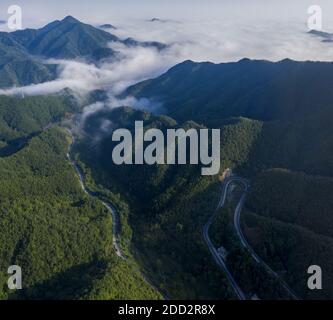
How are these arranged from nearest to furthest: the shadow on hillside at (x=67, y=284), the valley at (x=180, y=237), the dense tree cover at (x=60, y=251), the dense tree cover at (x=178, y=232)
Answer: the shadow on hillside at (x=67, y=284) → the dense tree cover at (x=60, y=251) → the valley at (x=180, y=237) → the dense tree cover at (x=178, y=232)

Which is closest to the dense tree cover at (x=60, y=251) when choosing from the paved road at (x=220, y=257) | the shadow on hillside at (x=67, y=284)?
the shadow on hillside at (x=67, y=284)

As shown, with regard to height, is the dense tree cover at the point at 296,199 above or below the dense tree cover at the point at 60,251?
above

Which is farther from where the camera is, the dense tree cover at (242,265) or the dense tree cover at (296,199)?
the dense tree cover at (296,199)

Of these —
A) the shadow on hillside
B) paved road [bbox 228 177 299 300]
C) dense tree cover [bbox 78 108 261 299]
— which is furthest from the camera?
dense tree cover [bbox 78 108 261 299]

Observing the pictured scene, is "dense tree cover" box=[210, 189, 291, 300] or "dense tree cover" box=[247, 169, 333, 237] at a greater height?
"dense tree cover" box=[247, 169, 333, 237]

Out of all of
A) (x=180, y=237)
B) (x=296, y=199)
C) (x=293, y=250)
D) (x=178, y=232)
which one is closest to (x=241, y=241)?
(x=293, y=250)

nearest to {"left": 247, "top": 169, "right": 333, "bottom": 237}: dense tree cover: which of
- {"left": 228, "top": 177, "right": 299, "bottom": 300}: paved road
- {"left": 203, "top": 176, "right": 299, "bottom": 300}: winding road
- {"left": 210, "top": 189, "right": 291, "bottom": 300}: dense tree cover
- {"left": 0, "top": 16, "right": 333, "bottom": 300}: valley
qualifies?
{"left": 0, "top": 16, "right": 333, "bottom": 300}: valley

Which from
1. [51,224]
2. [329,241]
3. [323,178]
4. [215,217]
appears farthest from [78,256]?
[323,178]

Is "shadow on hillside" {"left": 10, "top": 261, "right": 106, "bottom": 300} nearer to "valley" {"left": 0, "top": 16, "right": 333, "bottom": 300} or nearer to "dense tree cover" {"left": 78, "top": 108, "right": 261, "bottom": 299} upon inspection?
"valley" {"left": 0, "top": 16, "right": 333, "bottom": 300}

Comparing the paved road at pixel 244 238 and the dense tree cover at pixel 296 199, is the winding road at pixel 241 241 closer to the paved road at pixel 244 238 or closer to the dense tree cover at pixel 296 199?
the paved road at pixel 244 238

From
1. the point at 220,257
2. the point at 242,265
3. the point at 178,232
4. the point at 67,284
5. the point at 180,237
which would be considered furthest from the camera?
the point at 178,232

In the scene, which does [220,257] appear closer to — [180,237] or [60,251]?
[180,237]

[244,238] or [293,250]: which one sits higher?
[293,250]

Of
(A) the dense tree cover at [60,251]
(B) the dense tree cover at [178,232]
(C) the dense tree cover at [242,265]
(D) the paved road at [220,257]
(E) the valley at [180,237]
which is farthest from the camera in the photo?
(B) the dense tree cover at [178,232]
